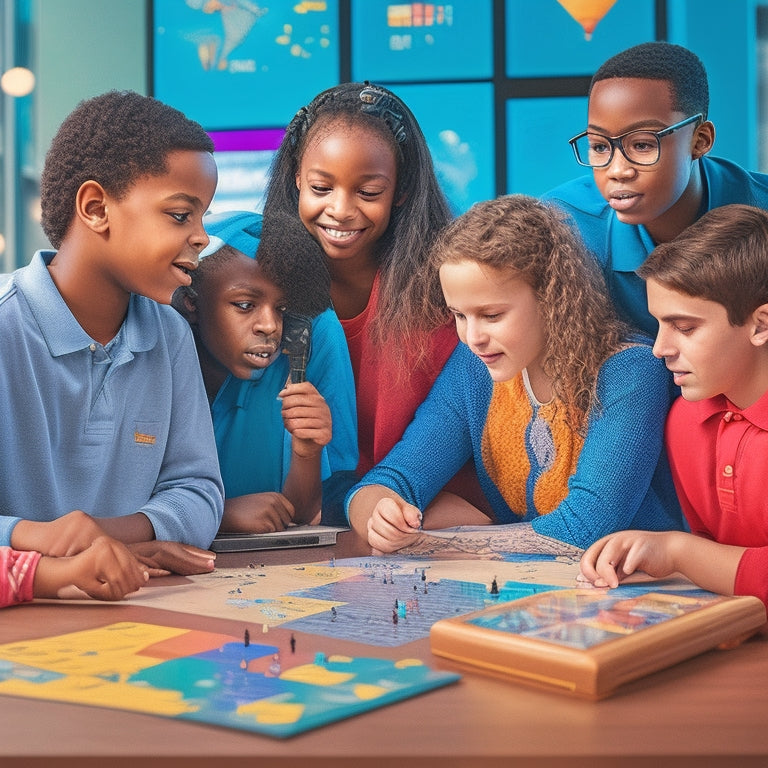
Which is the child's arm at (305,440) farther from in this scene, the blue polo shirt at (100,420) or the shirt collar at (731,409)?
the shirt collar at (731,409)

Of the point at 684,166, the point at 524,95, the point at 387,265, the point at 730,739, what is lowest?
the point at 730,739

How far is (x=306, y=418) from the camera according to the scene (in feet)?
6.09

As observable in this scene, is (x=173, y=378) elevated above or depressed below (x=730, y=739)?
above

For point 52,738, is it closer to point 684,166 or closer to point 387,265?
point 387,265

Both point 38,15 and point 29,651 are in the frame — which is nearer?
point 29,651

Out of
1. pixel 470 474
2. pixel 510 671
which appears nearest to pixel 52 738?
pixel 510 671

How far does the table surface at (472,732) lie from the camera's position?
0.70m

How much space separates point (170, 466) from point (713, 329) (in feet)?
2.75

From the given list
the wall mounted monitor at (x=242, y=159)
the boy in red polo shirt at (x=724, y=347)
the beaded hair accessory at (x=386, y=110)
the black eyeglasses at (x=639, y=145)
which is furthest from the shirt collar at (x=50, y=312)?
the wall mounted monitor at (x=242, y=159)

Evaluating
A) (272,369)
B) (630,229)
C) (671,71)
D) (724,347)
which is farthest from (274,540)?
(671,71)

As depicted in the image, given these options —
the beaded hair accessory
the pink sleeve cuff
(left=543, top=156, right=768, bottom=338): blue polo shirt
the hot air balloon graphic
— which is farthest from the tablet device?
the hot air balloon graphic

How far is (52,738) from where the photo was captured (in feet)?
2.41

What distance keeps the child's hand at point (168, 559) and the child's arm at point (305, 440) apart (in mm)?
468

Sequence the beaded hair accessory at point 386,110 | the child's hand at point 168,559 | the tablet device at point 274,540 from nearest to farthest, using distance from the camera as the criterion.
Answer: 1. the child's hand at point 168,559
2. the tablet device at point 274,540
3. the beaded hair accessory at point 386,110
